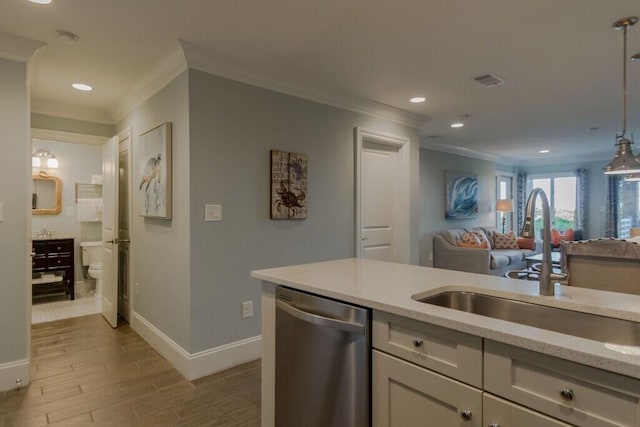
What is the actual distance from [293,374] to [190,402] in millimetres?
1089

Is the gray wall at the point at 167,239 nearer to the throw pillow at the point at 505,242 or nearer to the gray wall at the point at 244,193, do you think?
the gray wall at the point at 244,193

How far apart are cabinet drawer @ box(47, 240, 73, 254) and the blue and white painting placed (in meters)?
5.96

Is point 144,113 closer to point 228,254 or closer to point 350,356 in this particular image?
point 228,254

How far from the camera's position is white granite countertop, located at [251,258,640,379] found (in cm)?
88

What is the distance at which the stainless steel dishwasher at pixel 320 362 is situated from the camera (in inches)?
54.7

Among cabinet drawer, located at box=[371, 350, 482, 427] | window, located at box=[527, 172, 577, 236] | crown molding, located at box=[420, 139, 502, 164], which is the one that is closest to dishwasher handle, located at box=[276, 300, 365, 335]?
cabinet drawer, located at box=[371, 350, 482, 427]

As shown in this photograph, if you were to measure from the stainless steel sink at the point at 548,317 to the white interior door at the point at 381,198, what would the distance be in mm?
2285

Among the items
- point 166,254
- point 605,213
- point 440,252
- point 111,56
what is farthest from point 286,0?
point 605,213

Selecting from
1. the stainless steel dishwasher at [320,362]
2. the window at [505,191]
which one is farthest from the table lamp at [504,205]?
the stainless steel dishwasher at [320,362]

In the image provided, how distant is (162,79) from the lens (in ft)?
9.80

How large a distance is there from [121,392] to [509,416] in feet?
8.13

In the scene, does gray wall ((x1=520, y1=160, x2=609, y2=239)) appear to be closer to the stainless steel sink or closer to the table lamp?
the table lamp

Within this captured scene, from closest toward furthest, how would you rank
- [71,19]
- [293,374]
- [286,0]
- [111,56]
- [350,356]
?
[350,356] < [293,374] < [286,0] < [71,19] < [111,56]

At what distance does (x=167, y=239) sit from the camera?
3.00 m
